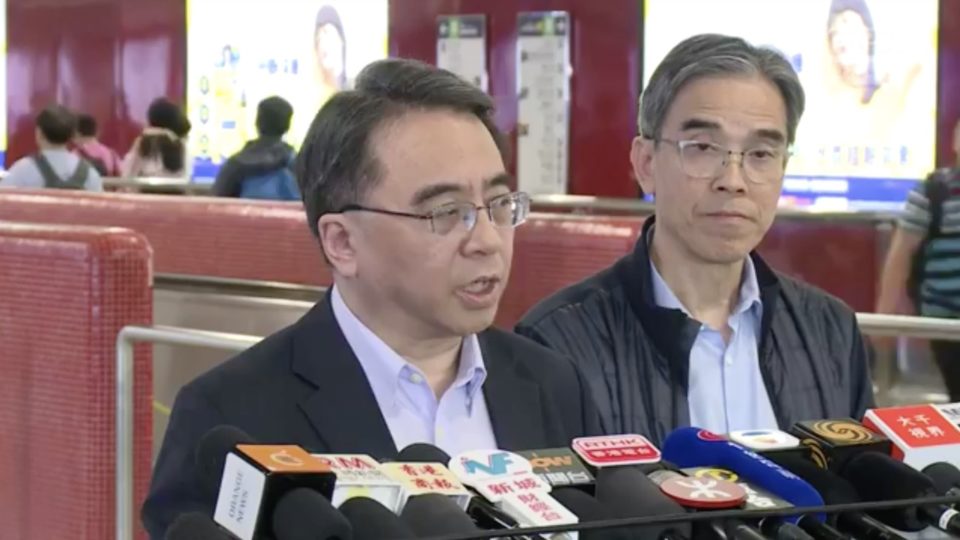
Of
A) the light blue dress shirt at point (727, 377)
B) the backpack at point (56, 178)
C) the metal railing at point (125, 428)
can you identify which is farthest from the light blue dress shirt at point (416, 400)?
the backpack at point (56, 178)

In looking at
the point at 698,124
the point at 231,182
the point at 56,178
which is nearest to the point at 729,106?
the point at 698,124

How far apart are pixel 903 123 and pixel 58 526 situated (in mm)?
5749

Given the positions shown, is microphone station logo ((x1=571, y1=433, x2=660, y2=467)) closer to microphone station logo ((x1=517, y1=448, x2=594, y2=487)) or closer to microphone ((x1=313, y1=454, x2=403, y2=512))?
microphone station logo ((x1=517, y1=448, x2=594, y2=487))

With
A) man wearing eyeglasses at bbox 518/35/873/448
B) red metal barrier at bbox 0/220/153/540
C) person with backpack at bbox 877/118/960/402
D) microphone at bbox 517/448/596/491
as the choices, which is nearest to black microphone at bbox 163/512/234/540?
microphone at bbox 517/448/596/491

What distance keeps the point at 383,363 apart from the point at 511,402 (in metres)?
0.18

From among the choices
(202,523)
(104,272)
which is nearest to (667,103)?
(202,523)

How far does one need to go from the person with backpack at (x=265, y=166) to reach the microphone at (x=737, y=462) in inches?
251

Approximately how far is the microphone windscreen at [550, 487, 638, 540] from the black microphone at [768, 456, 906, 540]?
0.18 m

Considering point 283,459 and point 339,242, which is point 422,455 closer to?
point 283,459

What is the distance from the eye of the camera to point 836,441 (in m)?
1.48

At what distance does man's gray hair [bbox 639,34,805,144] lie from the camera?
A: 2533 millimetres

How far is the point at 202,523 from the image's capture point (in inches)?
49.1

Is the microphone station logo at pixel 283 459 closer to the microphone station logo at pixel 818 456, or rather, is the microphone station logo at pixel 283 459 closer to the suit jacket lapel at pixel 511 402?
the microphone station logo at pixel 818 456

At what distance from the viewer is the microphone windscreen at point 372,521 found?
1.21 meters
